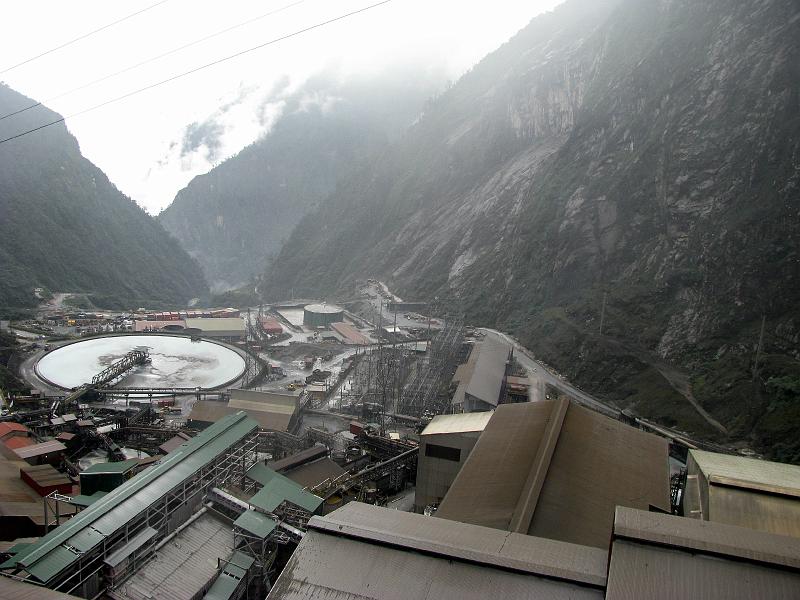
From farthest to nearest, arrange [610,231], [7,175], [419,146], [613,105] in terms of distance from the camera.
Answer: [419,146] → [7,175] → [613,105] → [610,231]

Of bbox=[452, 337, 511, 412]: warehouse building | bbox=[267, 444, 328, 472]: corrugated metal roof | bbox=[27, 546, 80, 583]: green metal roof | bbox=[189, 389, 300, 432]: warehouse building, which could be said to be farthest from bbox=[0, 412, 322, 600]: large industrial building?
bbox=[452, 337, 511, 412]: warehouse building

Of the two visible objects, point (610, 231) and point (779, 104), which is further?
point (610, 231)

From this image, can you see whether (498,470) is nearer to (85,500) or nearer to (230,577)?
(230,577)

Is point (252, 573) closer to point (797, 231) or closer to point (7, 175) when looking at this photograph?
point (797, 231)

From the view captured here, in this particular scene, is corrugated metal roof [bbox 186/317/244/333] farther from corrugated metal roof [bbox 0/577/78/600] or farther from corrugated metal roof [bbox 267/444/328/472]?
corrugated metal roof [bbox 0/577/78/600]

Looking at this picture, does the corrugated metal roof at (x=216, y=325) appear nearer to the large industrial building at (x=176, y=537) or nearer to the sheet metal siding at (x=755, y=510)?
the large industrial building at (x=176, y=537)

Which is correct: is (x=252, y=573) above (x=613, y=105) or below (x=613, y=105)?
below

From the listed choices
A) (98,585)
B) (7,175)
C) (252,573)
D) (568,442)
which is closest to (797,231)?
(568,442)
